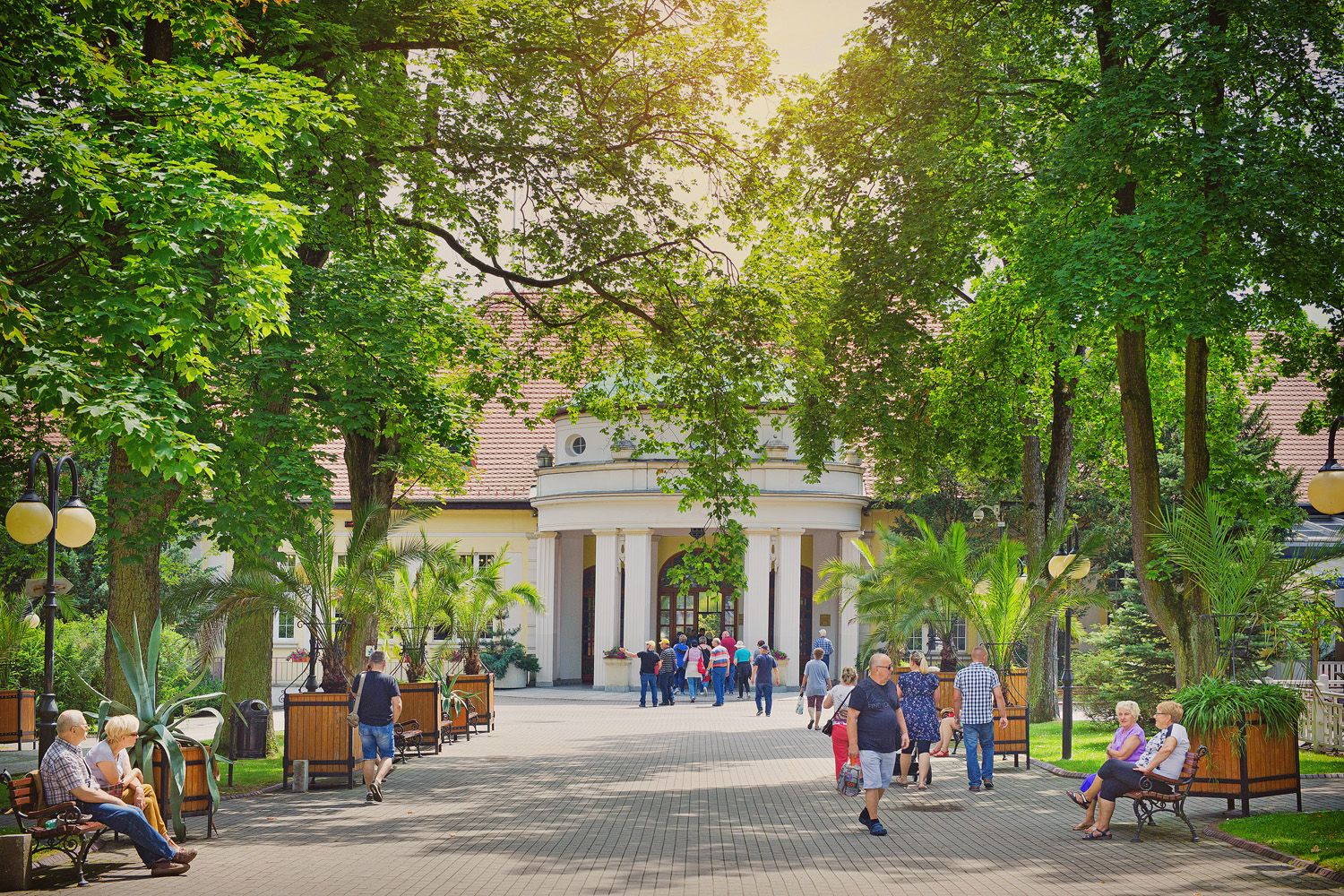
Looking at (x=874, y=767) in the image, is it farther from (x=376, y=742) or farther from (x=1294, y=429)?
(x=1294, y=429)

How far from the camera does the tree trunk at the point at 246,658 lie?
20922 mm

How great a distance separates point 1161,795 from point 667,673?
870 inches

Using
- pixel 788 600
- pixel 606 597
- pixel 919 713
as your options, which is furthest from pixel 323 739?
pixel 788 600

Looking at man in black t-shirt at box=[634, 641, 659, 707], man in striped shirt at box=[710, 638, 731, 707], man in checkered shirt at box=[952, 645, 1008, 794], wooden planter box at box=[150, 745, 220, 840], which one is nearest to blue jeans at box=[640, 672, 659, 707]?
man in black t-shirt at box=[634, 641, 659, 707]

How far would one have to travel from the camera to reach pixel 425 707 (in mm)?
22703

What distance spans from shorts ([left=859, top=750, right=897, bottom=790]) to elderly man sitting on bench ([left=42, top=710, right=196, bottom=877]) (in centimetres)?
614

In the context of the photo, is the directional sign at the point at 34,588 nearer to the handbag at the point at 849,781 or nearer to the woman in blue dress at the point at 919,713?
the handbag at the point at 849,781

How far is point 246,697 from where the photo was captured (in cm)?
2105

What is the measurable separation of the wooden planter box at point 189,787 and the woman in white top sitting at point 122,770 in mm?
1131

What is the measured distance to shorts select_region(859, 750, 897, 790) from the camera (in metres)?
13.2

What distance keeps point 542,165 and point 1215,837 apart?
13.8m

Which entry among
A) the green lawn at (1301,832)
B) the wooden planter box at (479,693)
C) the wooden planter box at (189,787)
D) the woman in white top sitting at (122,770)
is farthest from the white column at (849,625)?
the woman in white top sitting at (122,770)

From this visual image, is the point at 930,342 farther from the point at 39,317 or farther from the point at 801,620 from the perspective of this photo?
the point at 801,620

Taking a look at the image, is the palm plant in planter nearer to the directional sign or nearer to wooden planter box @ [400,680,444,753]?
wooden planter box @ [400,680,444,753]
